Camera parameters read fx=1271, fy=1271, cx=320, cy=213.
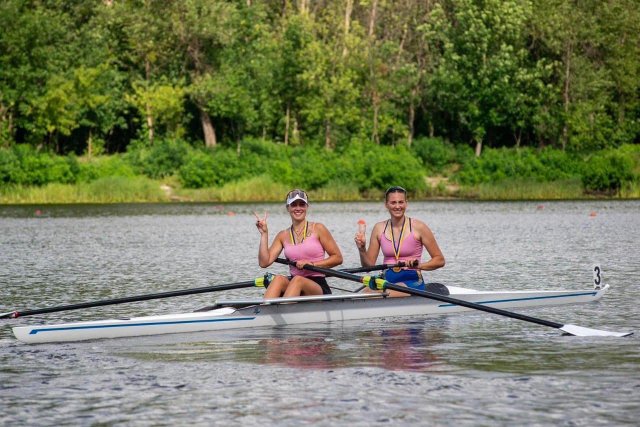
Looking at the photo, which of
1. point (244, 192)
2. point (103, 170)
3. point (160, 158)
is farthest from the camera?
point (160, 158)

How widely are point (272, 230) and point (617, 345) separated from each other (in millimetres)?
28942

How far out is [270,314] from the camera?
17.2 metres

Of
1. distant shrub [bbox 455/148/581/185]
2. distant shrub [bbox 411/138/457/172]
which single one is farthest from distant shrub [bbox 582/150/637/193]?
distant shrub [bbox 411/138/457/172]

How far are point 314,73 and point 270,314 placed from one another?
54249 mm

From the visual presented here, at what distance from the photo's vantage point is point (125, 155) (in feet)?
229

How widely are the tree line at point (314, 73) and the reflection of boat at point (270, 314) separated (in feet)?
172

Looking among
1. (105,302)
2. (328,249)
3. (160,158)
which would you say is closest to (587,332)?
(328,249)

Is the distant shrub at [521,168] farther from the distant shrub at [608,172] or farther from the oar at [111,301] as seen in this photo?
the oar at [111,301]

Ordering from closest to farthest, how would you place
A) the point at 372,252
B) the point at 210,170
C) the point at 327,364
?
the point at 327,364 → the point at 372,252 → the point at 210,170

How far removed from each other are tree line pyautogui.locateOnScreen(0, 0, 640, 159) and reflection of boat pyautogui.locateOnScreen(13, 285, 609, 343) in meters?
52.6

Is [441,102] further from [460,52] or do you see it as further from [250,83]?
[250,83]

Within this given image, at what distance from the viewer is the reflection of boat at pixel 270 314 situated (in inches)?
632

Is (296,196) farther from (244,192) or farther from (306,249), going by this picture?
(244,192)

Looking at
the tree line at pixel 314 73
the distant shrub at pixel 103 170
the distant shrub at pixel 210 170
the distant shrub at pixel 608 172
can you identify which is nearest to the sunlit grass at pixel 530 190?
the distant shrub at pixel 608 172
